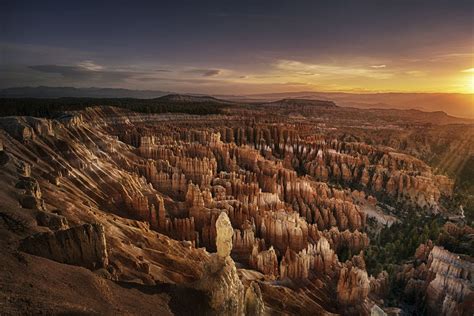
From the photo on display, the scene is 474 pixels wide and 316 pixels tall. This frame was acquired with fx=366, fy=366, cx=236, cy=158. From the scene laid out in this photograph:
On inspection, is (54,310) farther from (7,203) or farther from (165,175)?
(165,175)

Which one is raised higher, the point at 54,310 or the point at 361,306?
the point at 54,310

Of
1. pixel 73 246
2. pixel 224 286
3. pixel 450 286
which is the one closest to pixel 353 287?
pixel 450 286

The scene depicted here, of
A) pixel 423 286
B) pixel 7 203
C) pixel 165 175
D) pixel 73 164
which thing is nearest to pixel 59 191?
pixel 7 203

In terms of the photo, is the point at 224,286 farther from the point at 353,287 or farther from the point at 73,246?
the point at 353,287

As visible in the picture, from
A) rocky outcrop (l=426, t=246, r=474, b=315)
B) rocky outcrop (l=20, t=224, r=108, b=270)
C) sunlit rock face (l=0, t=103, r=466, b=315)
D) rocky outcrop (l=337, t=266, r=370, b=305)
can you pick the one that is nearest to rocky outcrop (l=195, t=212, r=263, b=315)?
sunlit rock face (l=0, t=103, r=466, b=315)

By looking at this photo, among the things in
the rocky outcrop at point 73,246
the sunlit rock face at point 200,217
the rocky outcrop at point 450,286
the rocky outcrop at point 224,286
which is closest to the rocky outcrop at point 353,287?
the sunlit rock face at point 200,217

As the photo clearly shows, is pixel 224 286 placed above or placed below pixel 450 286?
above
